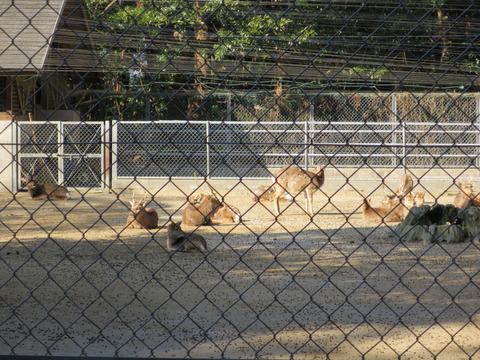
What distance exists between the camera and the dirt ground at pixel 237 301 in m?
3.69

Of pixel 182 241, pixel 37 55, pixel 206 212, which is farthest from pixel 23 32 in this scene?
pixel 182 241

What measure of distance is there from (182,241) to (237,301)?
350 cm

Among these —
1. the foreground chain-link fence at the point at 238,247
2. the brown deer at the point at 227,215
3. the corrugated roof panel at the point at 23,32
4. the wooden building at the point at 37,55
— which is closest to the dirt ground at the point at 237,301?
the foreground chain-link fence at the point at 238,247

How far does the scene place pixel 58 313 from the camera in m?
4.69

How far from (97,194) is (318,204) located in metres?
5.19

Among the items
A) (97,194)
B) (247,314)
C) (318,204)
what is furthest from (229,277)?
(97,194)

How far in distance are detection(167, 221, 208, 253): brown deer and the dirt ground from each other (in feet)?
0.34

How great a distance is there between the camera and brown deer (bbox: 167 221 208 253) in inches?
286

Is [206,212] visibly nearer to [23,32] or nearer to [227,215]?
→ [227,215]

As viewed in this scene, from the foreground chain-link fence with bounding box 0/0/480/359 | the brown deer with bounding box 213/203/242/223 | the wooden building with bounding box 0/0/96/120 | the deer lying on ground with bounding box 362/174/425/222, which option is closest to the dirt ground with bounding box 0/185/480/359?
the foreground chain-link fence with bounding box 0/0/480/359

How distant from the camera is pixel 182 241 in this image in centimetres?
745

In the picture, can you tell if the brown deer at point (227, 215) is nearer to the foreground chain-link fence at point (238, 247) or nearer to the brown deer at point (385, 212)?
the foreground chain-link fence at point (238, 247)

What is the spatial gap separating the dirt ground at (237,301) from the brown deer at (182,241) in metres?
0.10

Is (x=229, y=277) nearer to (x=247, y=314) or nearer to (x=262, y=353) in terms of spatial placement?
(x=247, y=314)
